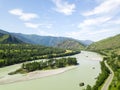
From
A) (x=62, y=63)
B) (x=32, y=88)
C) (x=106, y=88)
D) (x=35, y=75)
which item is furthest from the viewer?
(x=62, y=63)

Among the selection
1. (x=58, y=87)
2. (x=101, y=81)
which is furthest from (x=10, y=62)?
(x=101, y=81)

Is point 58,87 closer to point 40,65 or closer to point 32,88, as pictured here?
point 32,88

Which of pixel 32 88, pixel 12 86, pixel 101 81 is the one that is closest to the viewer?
pixel 101 81

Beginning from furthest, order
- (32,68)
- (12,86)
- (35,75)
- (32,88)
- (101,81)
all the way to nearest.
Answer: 1. (32,68)
2. (35,75)
3. (12,86)
4. (32,88)
5. (101,81)

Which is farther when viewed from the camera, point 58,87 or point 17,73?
point 17,73

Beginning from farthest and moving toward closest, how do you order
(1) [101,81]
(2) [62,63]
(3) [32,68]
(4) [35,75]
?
(2) [62,63], (3) [32,68], (4) [35,75], (1) [101,81]

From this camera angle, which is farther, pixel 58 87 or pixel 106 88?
pixel 58 87

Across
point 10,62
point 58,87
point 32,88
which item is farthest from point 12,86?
point 10,62

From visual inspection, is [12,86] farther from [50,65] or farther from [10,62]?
[10,62]
